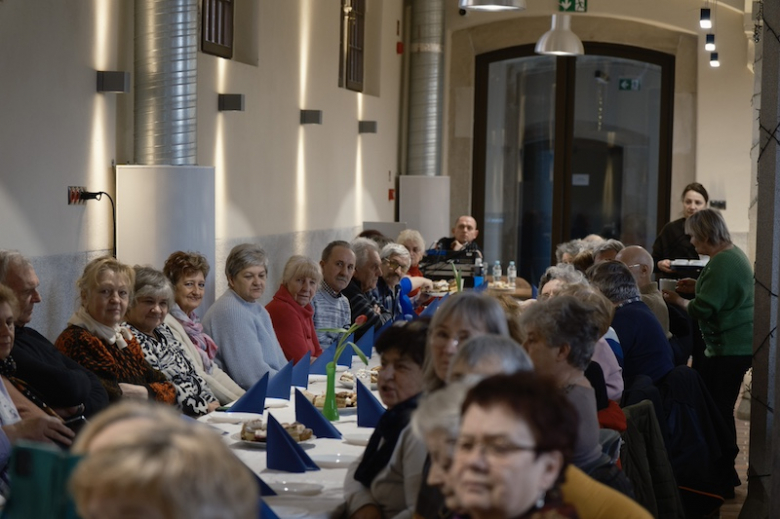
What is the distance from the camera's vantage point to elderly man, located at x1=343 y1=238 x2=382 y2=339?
7762mm

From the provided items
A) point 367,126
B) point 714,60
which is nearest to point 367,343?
point 367,126

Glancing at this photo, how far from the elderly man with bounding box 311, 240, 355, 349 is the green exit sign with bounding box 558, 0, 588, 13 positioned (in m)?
8.31

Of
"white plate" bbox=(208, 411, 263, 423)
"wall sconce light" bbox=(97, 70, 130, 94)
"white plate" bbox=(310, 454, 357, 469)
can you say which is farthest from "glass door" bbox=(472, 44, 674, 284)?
"white plate" bbox=(310, 454, 357, 469)

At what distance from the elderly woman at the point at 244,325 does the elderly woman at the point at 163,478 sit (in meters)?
4.53

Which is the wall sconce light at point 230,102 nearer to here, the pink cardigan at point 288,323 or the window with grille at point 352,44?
the pink cardigan at point 288,323

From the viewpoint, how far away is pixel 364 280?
796 centimetres

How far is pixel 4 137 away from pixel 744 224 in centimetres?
1044

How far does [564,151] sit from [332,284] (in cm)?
869

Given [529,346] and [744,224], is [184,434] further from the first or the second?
[744,224]

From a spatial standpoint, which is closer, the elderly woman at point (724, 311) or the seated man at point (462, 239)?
the elderly woman at point (724, 311)

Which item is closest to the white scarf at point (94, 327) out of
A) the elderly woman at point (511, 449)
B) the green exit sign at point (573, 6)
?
the elderly woman at point (511, 449)

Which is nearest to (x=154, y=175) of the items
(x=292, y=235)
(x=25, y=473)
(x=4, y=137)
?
(x=4, y=137)

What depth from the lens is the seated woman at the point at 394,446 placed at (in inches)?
125

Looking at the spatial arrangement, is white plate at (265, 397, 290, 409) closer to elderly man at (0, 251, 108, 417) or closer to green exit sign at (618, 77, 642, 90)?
elderly man at (0, 251, 108, 417)
